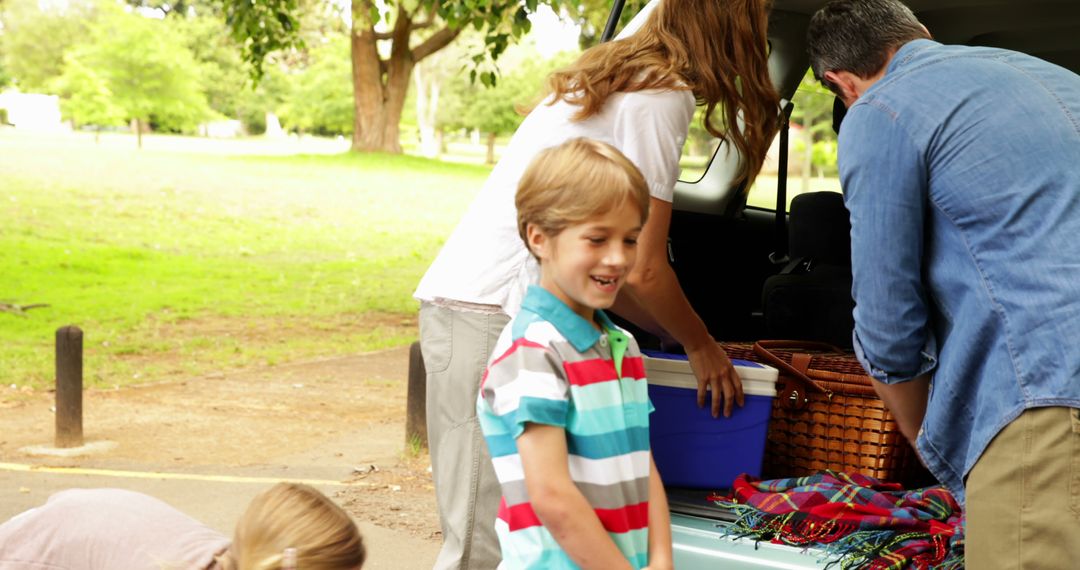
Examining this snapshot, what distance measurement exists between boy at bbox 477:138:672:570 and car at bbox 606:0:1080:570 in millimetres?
877

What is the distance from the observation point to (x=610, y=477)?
6.46 feet

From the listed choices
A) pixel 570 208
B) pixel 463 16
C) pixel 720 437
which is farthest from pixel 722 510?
pixel 463 16

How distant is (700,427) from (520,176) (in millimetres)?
793

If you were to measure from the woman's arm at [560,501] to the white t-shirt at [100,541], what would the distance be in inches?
25.5

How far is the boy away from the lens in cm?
191

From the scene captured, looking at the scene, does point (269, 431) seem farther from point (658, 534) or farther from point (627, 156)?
point (658, 534)

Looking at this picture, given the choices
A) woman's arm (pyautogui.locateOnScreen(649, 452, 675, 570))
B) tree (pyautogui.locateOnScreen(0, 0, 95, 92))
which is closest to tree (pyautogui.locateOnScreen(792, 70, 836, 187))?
woman's arm (pyautogui.locateOnScreen(649, 452, 675, 570))

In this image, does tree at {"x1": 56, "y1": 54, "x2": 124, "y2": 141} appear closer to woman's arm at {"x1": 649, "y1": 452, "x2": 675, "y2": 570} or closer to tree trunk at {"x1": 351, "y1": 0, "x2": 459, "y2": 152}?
tree trunk at {"x1": 351, "y1": 0, "x2": 459, "y2": 152}

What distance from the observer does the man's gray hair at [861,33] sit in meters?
2.26

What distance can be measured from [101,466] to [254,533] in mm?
4434

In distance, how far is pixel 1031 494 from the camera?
6.57 ft

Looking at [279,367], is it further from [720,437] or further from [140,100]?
[140,100]

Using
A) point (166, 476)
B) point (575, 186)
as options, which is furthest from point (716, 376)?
point (166, 476)

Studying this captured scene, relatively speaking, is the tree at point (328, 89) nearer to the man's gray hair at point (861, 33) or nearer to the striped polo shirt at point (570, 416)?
the man's gray hair at point (861, 33)
